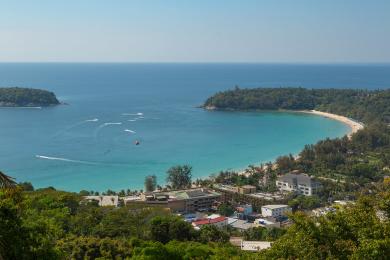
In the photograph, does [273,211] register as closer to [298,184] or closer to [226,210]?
[226,210]

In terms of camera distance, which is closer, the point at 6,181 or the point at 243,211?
the point at 6,181

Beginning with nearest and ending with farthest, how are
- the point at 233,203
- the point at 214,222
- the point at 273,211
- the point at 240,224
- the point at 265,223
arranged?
the point at 214,222, the point at 240,224, the point at 265,223, the point at 273,211, the point at 233,203

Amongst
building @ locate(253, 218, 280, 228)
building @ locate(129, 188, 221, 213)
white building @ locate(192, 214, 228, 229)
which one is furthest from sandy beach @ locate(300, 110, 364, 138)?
white building @ locate(192, 214, 228, 229)

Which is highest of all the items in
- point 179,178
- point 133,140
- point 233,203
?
point 179,178

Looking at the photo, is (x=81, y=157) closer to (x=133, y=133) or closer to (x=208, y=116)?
(x=133, y=133)

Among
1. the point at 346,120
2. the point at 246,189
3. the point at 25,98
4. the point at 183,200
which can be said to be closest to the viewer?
the point at 183,200

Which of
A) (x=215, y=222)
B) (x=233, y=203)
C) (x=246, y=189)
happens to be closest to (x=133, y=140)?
(x=246, y=189)

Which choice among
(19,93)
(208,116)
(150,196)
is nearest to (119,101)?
(19,93)
